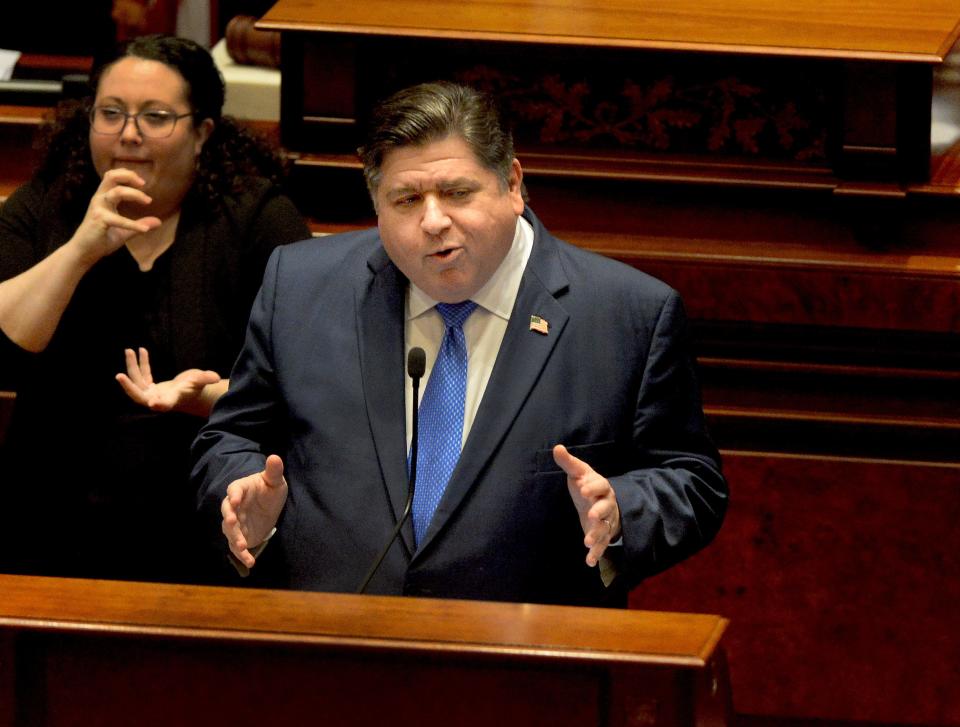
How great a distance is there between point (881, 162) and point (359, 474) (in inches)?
41.3

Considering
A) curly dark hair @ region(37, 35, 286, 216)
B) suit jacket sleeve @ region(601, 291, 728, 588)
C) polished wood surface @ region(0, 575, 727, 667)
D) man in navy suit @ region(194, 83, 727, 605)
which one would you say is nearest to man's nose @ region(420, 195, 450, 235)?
man in navy suit @ region(194, 83, 727, 605)

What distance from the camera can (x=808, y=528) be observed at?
2453 mm

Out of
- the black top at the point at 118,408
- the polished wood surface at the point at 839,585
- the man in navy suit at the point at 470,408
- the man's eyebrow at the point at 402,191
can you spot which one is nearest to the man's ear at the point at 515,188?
the man in navy suit at the point at 470,408

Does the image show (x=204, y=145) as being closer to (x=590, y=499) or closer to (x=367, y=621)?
(x=590, y=499)

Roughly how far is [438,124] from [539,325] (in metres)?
0.26

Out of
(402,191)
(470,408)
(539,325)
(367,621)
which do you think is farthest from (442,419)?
(367,621)

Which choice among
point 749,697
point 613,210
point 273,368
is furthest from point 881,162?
point 273,368

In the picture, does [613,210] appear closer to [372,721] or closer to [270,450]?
[270,450]

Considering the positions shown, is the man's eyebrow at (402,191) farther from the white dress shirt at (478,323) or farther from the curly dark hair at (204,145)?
the curly dark hair at (204,145)

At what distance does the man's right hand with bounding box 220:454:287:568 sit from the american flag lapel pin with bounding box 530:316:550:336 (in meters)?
0.34

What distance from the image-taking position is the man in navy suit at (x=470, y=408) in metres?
1.80

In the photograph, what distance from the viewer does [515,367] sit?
1.85m

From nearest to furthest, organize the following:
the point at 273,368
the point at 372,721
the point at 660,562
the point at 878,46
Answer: the point at 372,721
the point at 660,562
the point at 273,368
the point at 878,46

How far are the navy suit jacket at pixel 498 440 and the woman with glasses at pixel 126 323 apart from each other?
1.20 feet
